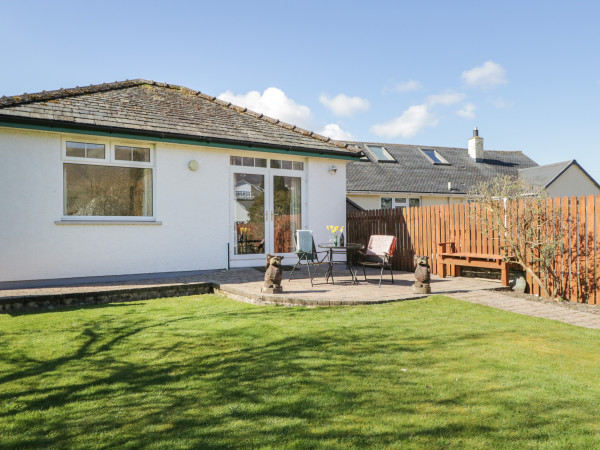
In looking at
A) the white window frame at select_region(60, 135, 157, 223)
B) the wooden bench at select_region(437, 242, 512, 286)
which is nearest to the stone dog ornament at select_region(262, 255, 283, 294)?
the white window frame at select_region(60, 135, 157, 223)

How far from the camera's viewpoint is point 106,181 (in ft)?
29.1

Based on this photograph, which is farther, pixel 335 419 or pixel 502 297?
pixel 502 297

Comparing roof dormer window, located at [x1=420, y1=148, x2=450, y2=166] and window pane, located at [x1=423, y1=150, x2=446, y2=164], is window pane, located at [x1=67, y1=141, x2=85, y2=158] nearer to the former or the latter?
roof dormer window, located at [x1=420, y1=148, x2=450, y2=166]

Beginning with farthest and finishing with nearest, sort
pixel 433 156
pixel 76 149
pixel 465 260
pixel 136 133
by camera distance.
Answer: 1. pixel 433 156
2. pixel 465 260
3. pixel 136 133
4. pixel 76 149

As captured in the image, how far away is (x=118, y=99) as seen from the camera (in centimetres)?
Result: 1008

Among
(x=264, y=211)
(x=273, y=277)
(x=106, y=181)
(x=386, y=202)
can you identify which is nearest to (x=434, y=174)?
(x=386, y=202)

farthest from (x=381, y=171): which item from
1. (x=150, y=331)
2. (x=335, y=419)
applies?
A: (x=335, y=419)

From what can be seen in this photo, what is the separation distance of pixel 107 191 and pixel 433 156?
22.5m

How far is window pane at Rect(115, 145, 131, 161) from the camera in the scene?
29.3 ft

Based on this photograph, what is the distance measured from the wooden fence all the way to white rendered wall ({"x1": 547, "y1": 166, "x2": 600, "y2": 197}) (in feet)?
55.7

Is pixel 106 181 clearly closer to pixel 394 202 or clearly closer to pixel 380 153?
pixel 394 202

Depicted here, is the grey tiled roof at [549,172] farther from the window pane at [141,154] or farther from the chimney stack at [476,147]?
the window pane at [141,154]

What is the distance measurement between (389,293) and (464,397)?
4.05 metres

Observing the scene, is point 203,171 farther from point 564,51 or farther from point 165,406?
point 564,51
